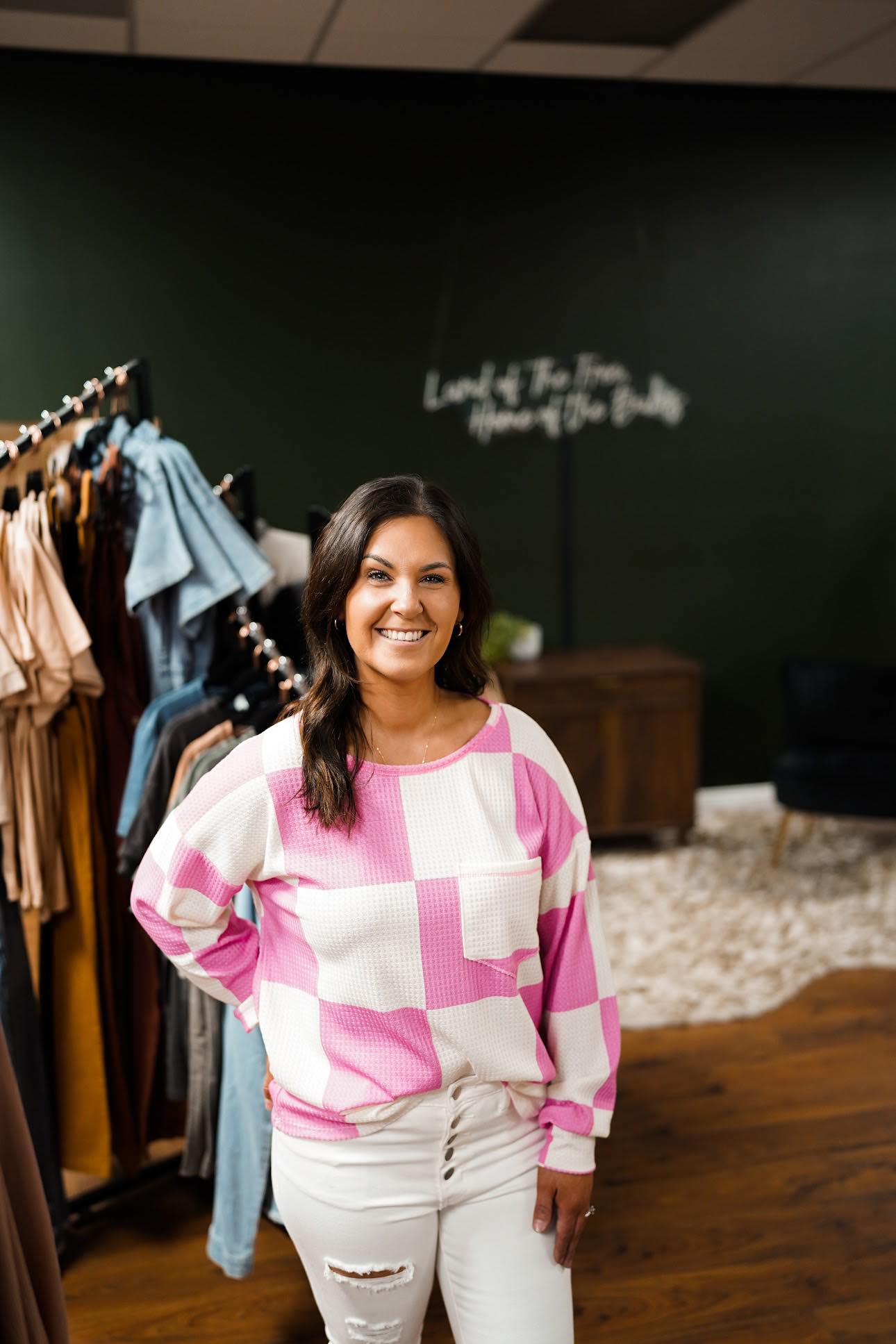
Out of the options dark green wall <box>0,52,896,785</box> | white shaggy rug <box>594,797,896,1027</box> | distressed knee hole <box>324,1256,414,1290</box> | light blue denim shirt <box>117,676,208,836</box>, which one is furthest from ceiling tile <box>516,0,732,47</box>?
distressed knee hole <box>324,1256,414,1290</box>

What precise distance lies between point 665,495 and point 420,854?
4153mm

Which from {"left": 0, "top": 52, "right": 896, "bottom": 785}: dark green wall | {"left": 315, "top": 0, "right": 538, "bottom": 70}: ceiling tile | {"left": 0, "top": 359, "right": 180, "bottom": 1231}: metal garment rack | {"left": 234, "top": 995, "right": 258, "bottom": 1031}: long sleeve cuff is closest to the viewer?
{"left": 234, "top": 995, "right": 258, "bottom": 1031}: long sleeve cuff

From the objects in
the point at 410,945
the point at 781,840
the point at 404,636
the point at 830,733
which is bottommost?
the point at 781,840

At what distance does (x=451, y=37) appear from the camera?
166 inches

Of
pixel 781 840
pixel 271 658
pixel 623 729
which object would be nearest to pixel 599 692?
pixel 623 729

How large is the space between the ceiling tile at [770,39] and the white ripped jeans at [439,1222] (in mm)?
3857

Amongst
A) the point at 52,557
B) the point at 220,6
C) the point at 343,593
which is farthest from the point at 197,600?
the point at 220,6

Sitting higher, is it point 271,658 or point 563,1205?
point 271,658

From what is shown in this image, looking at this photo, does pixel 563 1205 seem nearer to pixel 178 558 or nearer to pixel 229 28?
pixel 178 558

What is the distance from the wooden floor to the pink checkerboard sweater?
107cm

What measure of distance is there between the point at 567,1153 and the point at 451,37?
3.94m

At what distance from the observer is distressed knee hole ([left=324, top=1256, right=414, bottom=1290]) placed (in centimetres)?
150

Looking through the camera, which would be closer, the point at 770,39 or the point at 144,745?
the point at 144,745

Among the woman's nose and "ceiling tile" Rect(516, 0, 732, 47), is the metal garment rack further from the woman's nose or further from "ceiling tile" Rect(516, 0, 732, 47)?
"ceiling tile" Rect(516, 0, 732, 47)
